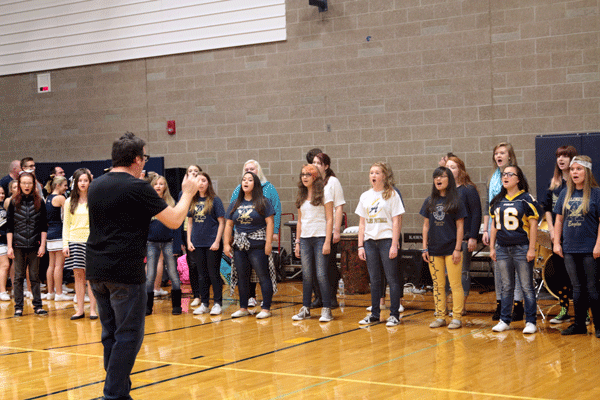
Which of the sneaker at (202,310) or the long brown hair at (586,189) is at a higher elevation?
the long brown hair at (586,189)

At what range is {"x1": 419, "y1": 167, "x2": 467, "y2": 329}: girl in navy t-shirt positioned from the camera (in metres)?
5.96

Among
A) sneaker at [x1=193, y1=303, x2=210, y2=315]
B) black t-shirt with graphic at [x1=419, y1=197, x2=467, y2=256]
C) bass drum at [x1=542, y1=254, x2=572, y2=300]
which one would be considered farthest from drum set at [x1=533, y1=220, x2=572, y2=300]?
sneaker at [x1=193, y1=303, x2=210, y2=315]

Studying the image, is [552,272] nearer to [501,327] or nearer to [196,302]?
[501,327]

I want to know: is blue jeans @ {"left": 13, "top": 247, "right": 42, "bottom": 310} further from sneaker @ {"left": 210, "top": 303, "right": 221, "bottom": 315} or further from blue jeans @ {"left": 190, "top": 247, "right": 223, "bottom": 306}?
sneaker @ {"left": 210, "top": 303, "right": 221, "bottom": 315}

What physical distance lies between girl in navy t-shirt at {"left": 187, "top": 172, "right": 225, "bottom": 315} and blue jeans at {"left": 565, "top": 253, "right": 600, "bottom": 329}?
11.6ft

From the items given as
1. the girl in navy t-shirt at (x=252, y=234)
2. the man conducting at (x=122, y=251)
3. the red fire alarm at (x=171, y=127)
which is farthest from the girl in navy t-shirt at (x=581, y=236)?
the red fire alarm at (x=171, y=127)

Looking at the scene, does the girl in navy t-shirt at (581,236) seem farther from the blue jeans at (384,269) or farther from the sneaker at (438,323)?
the blue jeans at (384,269)

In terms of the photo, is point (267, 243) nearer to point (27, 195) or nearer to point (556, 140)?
point (27, 195)

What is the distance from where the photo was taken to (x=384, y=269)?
6.23 metres

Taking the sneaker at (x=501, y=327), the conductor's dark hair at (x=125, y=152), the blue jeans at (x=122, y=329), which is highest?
the conductor's dark hair at (x=125, y=152)

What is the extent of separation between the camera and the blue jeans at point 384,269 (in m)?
6.20

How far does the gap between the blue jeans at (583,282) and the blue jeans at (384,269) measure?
151cm

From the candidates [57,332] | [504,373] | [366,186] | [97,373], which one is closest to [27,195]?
[57,332]

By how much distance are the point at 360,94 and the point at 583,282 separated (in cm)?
528
